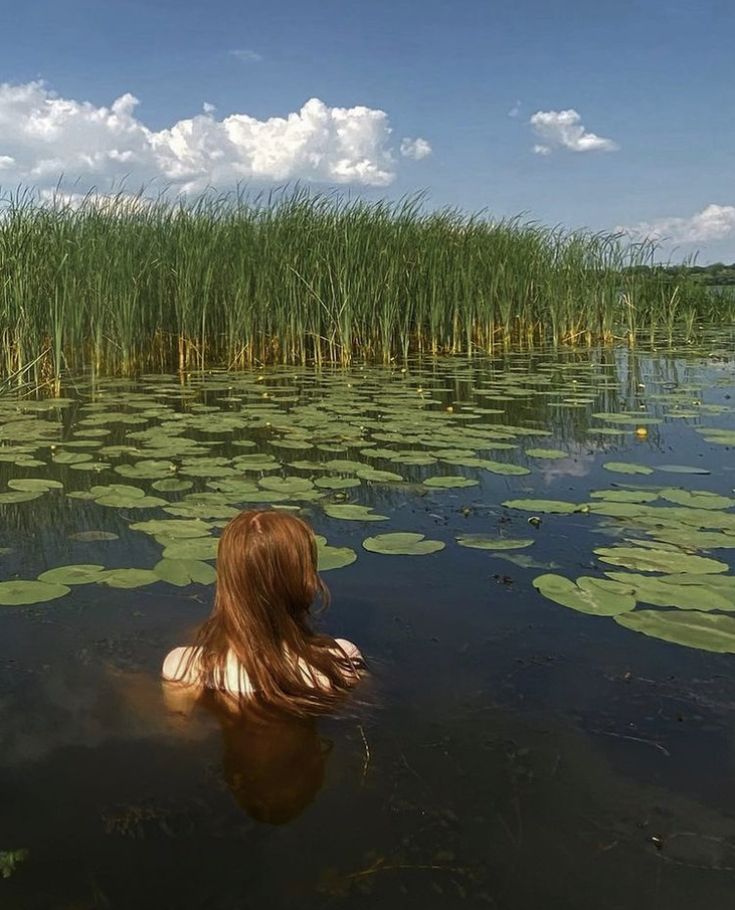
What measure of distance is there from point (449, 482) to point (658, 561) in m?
1.44

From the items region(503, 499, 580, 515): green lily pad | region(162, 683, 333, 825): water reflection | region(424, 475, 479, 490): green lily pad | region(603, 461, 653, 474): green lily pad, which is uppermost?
region(603, 461, 653, 474): green lily pad

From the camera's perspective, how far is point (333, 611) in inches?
109

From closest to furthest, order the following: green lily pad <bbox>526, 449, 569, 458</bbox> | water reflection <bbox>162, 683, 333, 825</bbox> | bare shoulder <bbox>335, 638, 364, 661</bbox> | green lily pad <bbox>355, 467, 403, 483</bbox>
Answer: water reflection <bbox>162, 683, 333, 825</bbox> → bare shoulder <bbox>335, 638, 364, 661</bbox> → green lily pad <bbox>355, 467, 403, 483</bbox> → green lily pad <bbox>526, 449, 569, 458</bbox>

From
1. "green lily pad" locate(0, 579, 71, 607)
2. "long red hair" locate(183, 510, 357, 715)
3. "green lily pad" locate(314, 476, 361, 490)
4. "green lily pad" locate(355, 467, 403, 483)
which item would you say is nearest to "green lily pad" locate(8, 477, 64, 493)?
"green lily pad" locate(0, 579, 71, 607)

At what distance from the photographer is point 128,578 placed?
2943mm

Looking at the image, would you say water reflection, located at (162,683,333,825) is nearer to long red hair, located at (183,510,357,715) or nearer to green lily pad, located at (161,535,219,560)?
long red hair, located at (183,510,357,715)

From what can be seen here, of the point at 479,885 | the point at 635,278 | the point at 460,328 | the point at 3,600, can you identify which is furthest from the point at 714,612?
the point at 635,278

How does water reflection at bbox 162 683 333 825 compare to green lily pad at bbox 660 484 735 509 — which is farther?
green lily pad at bbox 660 484 735 509

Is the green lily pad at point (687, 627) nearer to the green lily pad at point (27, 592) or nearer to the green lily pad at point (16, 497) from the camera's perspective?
the green lily pad at point (27, 592)

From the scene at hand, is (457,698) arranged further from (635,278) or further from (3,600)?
(635,278)

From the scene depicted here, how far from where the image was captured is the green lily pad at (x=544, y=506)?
379 centimetres

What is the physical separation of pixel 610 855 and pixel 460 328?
1037cm

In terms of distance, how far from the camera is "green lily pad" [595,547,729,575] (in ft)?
9.82

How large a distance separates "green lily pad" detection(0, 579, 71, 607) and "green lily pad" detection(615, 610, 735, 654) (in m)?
1.88
